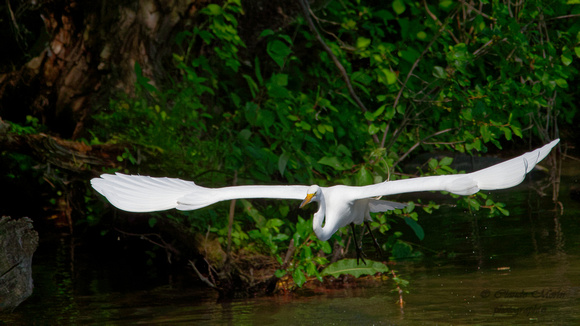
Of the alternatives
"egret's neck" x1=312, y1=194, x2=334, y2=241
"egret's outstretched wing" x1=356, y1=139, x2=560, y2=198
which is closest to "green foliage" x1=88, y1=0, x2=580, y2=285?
"egret's neck" x1=312, y1=194, x2=334, y2=241

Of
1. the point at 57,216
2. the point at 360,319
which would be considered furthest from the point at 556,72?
the point at 57,216

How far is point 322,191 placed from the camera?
5.56 meters

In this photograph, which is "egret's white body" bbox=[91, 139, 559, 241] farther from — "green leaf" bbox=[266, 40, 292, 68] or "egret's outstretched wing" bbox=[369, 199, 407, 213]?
"green leaf" bbox=[266, 40, 292, 68]

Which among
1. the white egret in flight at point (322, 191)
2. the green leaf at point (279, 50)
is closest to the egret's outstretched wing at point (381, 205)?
the white egret in flight at point (322, 191)

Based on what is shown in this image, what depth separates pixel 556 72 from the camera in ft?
22.5

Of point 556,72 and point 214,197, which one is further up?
point 556,72

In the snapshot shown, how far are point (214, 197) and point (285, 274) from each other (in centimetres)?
176

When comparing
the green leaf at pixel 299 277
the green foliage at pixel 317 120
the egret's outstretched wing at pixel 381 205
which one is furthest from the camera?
the green foliage at pixel 317 120

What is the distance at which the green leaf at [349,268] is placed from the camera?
6465 mm

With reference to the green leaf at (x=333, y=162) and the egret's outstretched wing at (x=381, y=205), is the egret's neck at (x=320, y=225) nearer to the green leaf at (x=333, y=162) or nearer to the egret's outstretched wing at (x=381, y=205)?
the egret's outstretched wing at (x=381, y=205)

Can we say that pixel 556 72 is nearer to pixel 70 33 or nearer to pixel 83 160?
pixel 83 160

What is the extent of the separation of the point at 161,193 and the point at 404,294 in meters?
2.26

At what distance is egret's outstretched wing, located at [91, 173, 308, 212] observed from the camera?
489 cm

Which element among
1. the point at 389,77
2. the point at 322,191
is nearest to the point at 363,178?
the point at 322,191
